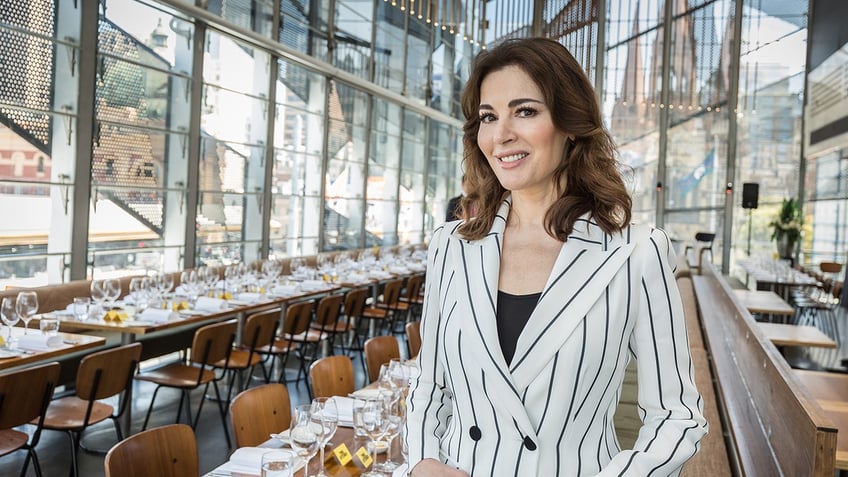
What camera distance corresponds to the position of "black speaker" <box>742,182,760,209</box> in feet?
Answer: 49.0

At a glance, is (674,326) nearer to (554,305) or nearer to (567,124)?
(554,305)

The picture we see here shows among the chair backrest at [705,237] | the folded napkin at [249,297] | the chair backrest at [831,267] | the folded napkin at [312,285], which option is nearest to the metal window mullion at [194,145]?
the folded napkin at [312,285]

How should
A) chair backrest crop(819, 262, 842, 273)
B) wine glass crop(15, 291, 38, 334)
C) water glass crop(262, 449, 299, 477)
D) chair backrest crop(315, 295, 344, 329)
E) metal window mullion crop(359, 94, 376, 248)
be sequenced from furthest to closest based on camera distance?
metal window mullion crop(359, 94, 376, 248), chair backrest crop(819, 262, 842, 273), chair backrest crop(315, 295, 344, 329), wine glass crop(15, 291, 38, 334), water glass crop(262, 449, 299, 477)

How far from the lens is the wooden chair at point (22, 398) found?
362cm

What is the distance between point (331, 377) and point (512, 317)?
2546 mm

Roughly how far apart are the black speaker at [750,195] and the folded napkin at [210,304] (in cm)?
1174

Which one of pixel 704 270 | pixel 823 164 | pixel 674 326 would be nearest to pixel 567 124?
pixel 674 326

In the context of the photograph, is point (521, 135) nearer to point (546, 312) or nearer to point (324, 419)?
point (546, 312)

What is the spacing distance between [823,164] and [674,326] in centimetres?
1508

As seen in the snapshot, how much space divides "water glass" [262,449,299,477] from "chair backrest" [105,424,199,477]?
64 cm

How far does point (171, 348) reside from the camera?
23.8ft

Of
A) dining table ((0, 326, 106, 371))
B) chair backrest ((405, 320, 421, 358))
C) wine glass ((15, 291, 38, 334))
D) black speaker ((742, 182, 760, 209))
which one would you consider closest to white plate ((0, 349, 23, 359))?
dining table ((0, 326, 106, 371))

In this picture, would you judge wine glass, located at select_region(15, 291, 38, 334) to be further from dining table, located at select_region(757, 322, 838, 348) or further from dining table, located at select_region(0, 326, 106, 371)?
dining table, located at select_region(757, 322, 838, 348)

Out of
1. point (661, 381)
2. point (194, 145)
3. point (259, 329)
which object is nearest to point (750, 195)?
point (194, 145)
